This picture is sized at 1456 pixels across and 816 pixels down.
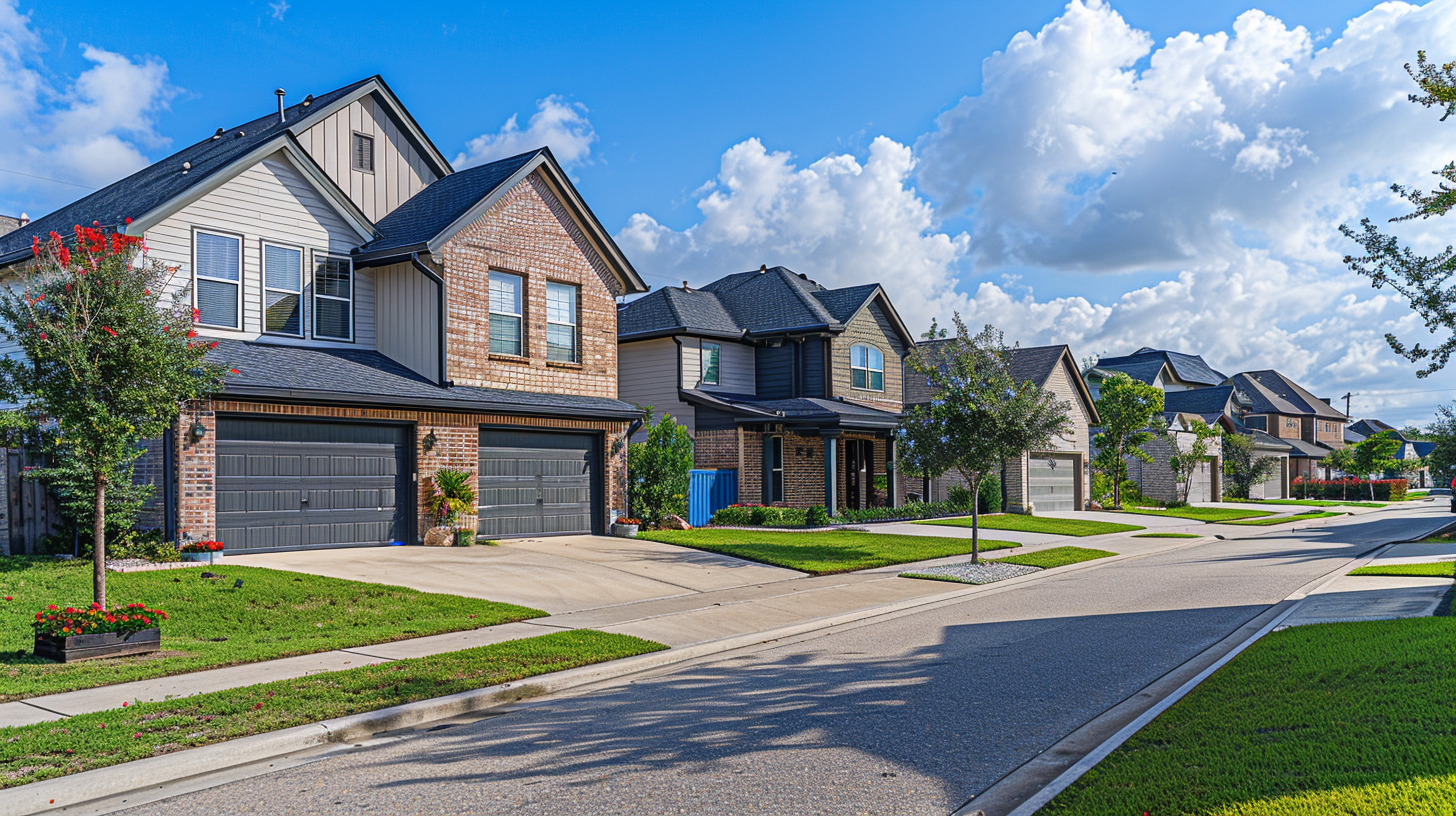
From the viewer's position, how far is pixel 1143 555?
23.0 m

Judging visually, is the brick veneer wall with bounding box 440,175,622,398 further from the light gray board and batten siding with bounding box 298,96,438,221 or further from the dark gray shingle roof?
the light gray board and batten siding with bounding box 298,96,438,221

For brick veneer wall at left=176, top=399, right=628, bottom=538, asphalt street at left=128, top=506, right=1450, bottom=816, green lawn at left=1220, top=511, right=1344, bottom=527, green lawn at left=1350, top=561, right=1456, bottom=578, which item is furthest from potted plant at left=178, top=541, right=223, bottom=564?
green lawn at left=1220, top=511, right=1344, bottom=527

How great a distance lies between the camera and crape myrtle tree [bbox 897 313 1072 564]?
19.2 metres

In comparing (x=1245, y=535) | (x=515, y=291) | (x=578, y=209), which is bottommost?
(x=1245, y=535)

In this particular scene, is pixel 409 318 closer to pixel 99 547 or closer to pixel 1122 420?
pixel 99 547

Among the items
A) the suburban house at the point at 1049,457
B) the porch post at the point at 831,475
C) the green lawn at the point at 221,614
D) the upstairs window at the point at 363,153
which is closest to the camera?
the green lawn at the point at 221,614

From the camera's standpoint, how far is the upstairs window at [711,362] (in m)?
31.3

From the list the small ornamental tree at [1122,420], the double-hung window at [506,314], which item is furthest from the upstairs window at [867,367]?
the double-hung window at [506,314]

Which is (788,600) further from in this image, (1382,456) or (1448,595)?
(1382,456)

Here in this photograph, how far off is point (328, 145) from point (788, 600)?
1570cm

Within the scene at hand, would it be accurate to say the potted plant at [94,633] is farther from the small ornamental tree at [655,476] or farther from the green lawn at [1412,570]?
the green lawn at [1412,570]

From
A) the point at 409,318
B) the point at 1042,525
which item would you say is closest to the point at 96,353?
the point at 409,318

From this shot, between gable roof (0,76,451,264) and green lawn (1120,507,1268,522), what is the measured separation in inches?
1145

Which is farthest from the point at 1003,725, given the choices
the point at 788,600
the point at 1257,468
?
the point at 1257,468
